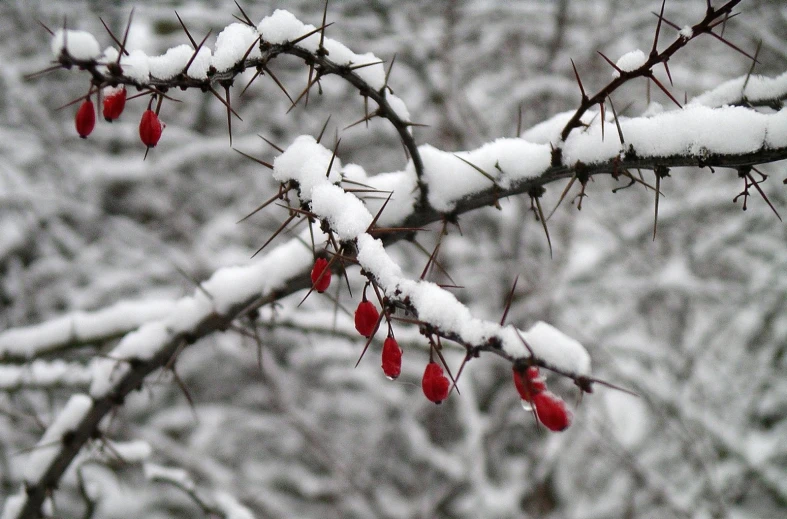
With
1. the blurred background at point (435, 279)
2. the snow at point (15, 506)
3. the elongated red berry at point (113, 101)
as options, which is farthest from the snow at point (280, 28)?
the blurred background at point (435, 279)

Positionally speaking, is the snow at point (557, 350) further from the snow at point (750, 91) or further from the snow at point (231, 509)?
the snow at point (231, 509)

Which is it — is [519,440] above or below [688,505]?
above

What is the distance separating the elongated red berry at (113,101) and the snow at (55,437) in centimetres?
90

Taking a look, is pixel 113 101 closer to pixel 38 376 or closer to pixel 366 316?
pixel 366 316

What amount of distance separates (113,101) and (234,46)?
0.20 m

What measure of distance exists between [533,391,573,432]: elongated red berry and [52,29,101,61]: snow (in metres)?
0.70

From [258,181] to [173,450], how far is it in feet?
8.20

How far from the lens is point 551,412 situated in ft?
1.91

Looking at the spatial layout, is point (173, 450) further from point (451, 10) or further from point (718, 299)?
point (718, 299)

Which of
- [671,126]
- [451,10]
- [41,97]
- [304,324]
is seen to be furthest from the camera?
[41,97]

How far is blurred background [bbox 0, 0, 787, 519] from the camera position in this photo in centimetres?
365

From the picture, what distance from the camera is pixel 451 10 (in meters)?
4.15

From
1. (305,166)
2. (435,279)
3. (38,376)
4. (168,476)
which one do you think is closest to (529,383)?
(305,166)

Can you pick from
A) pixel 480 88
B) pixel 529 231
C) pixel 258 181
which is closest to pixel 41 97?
pixel 258 181
